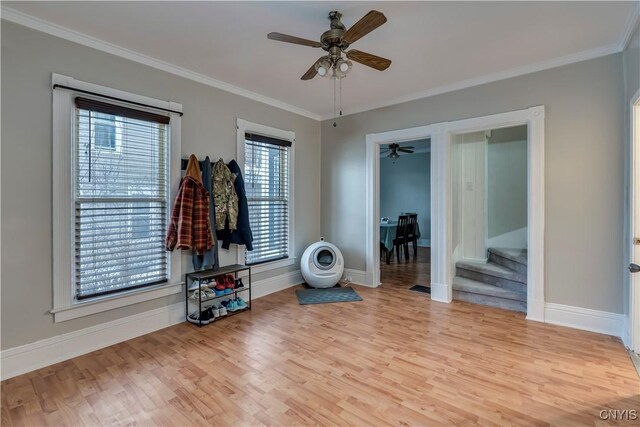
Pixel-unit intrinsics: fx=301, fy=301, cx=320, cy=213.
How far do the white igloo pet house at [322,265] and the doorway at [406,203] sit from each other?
1949 millimetres

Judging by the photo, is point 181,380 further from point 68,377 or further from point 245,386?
point 68,377

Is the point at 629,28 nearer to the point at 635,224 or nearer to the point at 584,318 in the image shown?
the point at 635,224

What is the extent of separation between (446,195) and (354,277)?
6.08 ft

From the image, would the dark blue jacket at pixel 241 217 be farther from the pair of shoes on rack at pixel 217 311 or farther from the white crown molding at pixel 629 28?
the white crown molding at pixel 629 28

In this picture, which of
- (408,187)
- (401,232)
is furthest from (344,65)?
(408,187)

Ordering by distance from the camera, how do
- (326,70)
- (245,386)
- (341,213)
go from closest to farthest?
1. (245,386)
2. (326,70)
3. (341,213)

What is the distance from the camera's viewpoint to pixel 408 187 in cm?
888

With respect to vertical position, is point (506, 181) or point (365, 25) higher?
point (365, 25)

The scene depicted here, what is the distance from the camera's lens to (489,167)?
4.39 metres

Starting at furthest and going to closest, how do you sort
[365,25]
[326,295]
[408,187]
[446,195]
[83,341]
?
[408,187] < [326,295] < [446,195] < [83,341] < [365,25]

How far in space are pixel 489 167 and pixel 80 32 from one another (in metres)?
4.92

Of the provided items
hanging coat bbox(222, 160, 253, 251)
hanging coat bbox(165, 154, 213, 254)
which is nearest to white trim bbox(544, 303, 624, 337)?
hanging coat bbox(222, 160, 253, 251)

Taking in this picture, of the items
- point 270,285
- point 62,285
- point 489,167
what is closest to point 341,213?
point 270,285

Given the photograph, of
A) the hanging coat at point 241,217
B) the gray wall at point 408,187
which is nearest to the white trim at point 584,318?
the hanging coat at point 241,217
